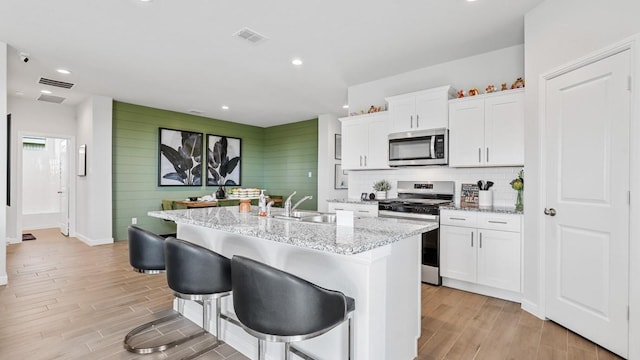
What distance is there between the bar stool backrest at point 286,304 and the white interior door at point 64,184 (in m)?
6.99

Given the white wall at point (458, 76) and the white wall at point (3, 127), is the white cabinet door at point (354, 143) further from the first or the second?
the white wall at point (3, 127)

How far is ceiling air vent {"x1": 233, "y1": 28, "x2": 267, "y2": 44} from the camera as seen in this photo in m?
3.13

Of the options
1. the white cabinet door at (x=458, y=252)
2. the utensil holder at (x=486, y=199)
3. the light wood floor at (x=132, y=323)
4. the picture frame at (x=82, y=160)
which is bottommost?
the light wood floor at (x=132, y=323)

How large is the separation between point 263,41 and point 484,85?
2623 millimetres

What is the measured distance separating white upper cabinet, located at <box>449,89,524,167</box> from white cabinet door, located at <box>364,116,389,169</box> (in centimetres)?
91

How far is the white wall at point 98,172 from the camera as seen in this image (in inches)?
215

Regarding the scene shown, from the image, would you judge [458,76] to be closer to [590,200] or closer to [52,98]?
[590,200]

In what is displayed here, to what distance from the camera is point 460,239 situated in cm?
341

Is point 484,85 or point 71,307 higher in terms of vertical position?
point 484,85

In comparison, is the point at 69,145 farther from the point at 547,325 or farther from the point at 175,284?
the point at 547,325

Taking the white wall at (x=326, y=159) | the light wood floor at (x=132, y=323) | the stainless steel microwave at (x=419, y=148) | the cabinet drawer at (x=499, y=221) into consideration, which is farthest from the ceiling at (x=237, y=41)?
the light wood floor at (x=132, y=323)

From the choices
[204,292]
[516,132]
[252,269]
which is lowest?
[204,292]

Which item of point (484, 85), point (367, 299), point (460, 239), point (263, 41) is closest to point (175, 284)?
point (367, 299)

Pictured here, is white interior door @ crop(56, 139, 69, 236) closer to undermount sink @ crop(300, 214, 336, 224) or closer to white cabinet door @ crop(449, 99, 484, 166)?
undermount sink @ crop(300, 214, 336, 224)
